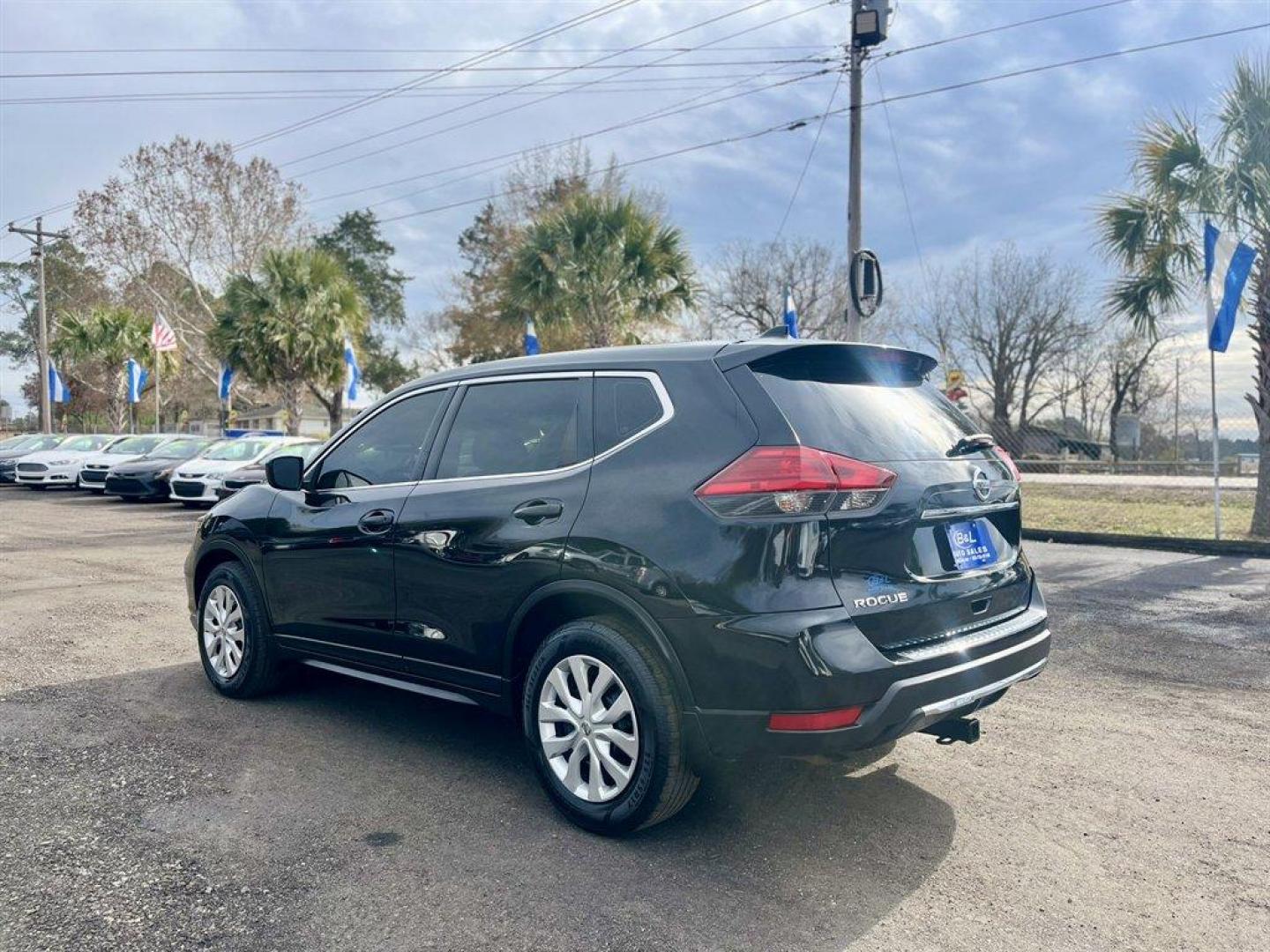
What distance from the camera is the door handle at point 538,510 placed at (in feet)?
11.9

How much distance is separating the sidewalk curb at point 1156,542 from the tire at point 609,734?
9.78 meters

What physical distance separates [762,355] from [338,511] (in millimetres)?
2252

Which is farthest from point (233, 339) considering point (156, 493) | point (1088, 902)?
point (1088, 902)

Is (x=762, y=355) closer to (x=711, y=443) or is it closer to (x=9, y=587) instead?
(x=711, y=443)

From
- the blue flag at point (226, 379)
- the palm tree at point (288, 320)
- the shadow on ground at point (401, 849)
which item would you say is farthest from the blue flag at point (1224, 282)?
the blue flag at point (226, 379)

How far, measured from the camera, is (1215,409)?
11445mm

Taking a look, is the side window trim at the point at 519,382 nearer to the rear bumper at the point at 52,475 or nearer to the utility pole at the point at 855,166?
the utility pole at the point at 855,166

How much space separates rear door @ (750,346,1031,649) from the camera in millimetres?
3215

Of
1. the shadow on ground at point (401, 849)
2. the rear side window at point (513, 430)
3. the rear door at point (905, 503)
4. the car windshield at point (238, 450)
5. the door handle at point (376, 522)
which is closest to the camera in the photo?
the shadow on ground at point (401, 849)

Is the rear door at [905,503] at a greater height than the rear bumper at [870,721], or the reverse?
the rear door at [905,503]

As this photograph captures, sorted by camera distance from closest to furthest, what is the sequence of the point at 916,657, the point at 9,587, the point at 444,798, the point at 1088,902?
the point at 1088,902 < the point at 916,657 < the point at 444,798 < the point at 9,587

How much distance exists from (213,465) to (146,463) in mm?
2631

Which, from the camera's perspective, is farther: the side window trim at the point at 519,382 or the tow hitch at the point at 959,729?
the side window trim at the point at 519,382

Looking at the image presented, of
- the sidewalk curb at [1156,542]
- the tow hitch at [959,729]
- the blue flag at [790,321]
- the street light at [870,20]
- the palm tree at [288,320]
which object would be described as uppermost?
the street light at [870,20]
